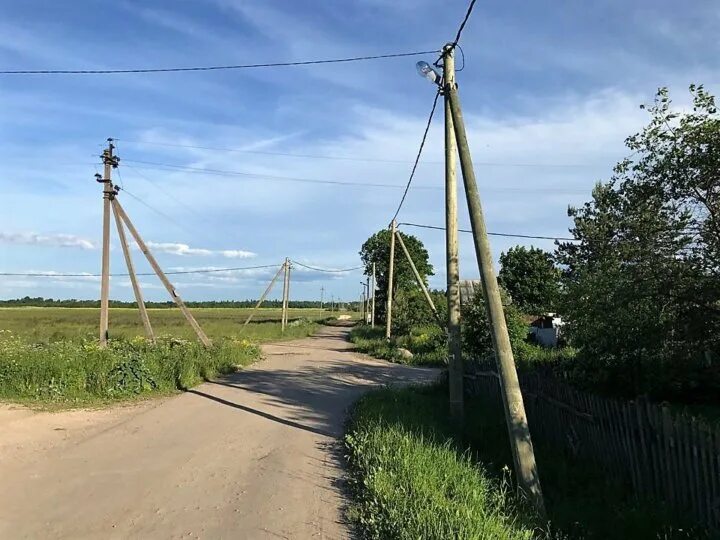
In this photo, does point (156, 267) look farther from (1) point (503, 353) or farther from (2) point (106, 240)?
(1) point (503, 353)

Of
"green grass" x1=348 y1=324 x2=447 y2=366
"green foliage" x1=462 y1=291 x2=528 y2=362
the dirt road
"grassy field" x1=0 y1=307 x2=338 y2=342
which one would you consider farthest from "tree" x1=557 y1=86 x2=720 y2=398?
"grassy field" x1=0 y1=307 x2=338 y2=342

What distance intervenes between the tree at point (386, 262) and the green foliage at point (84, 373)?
3987cm

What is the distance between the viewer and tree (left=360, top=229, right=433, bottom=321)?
58.7 metres

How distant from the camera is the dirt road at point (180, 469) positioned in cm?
529

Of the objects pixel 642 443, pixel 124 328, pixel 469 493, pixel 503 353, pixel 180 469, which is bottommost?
pixel 124 328

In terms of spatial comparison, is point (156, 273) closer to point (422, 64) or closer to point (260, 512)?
point (422, 64)

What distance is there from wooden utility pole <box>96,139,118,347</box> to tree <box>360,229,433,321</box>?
36750mm

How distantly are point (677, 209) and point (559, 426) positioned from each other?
4099 mm

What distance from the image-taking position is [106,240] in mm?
17922

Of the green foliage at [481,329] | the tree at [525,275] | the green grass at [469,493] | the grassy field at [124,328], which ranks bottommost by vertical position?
the grassy field at [124,328]

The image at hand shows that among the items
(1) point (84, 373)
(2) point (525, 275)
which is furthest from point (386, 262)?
(1) point (84, 373)

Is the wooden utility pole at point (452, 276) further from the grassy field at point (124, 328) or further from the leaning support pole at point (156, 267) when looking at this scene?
the grassy field at point (124, 328)

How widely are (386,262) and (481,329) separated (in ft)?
145

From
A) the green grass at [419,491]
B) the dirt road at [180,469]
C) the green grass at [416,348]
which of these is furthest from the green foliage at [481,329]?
the green grass at [419,491]
